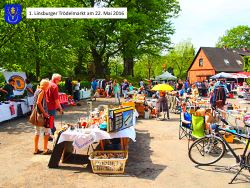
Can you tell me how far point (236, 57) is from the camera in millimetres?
58125

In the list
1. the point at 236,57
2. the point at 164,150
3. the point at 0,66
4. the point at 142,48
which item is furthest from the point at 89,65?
the point at 164,150

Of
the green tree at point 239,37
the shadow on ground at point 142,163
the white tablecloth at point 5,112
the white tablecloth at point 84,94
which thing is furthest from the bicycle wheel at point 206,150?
the green tree at point 239,37

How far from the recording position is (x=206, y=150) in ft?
25.4

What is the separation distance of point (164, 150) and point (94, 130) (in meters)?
2.71

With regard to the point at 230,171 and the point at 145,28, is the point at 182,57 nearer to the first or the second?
the point at 145,28

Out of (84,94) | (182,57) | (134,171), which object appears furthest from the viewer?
(182,57)

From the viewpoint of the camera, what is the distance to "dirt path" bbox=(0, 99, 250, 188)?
21.1 feet

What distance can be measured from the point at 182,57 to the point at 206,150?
65.9 meters

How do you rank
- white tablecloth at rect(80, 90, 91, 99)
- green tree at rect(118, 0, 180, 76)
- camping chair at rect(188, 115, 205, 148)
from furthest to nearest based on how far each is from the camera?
green tree at rect(118, 0, 180, 76) < white tablecloth at rect(80, 90, 91, 99) < camping chair at rect(188, 115, 205, 148)

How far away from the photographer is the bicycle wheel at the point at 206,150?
24.9 ft

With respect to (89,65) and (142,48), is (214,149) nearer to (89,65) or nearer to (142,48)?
(142,48)

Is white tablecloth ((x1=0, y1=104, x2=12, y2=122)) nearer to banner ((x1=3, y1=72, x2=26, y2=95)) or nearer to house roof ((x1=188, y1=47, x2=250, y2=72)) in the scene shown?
banner ((x1=3, y1=72, x2=26, y2=95))

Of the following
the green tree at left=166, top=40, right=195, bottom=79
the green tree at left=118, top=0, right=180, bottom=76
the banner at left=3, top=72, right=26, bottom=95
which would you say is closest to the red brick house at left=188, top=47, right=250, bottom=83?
the green tree at left=166, top=40, right=195, bottom=79

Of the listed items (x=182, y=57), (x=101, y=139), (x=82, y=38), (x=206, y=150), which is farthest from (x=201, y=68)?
(x=101, y=139)
